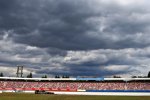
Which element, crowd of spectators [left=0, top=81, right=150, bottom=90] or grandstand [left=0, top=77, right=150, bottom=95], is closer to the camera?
crowd of spectators [left=0, top=81, right=150, bottom=90]

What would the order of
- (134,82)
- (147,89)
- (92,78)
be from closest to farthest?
(147,89)
(134,82)
(92,78)

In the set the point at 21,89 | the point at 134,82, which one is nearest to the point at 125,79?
the point at 134,82

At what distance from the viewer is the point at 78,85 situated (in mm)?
140125

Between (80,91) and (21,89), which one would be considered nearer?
(80,91)

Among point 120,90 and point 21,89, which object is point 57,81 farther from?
point 120,90

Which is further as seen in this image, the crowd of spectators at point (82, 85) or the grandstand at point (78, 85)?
the grandstand at point (78, 85)

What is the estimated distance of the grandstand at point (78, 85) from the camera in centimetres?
13050

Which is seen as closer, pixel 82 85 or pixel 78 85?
pixel 82 85

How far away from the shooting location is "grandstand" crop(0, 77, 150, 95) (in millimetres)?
130500

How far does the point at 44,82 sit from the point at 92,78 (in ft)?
76.7

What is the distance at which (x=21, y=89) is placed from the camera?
460 feet

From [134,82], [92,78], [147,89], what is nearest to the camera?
[147,89]

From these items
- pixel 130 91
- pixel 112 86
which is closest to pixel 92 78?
pixel 112 86

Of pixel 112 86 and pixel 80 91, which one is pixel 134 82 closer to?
pixel 112 86
